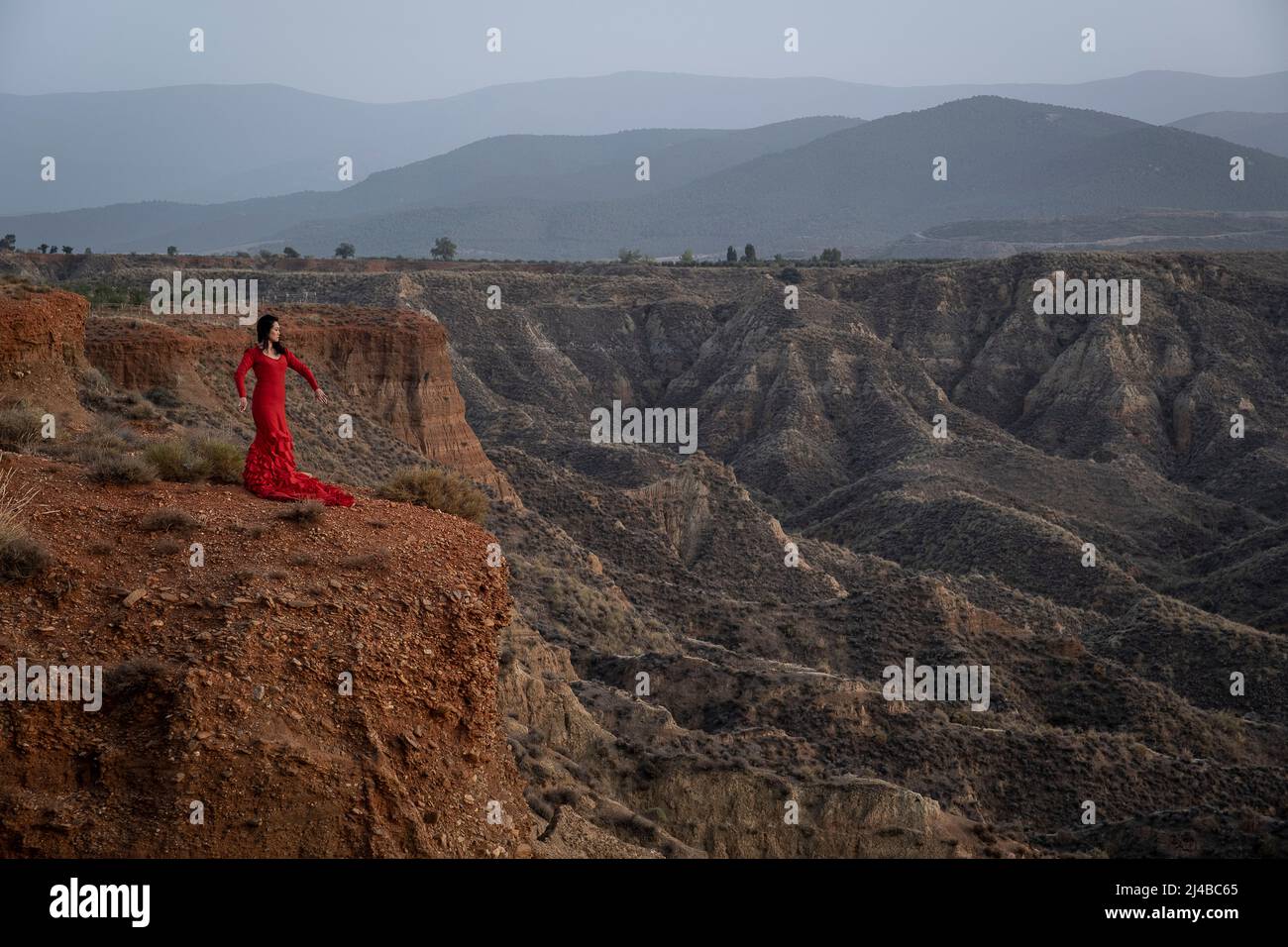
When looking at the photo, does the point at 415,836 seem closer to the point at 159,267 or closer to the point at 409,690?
the point at 409,690

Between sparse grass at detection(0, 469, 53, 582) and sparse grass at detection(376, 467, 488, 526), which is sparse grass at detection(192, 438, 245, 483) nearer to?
sparse grass at detection(376, 467, 488, 526)

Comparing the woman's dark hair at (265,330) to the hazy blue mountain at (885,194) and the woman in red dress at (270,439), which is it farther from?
the hazy blue mountain at (885,194)

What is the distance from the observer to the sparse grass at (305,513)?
1101 cm

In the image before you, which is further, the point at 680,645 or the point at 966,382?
the point at 966,382

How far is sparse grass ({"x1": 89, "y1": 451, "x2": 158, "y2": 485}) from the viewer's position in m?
11.3

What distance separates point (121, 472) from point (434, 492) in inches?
138

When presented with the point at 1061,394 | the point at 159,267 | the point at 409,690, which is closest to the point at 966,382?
the point at 1061,394

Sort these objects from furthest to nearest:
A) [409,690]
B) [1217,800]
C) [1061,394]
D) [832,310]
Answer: [832,310] → [1061,394] → [1217,800] → [409,690]

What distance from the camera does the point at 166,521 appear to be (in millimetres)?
10461

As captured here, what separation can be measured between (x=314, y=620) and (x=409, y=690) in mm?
809

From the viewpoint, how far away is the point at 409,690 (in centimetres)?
988

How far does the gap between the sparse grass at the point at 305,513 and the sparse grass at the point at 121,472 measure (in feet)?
4.06

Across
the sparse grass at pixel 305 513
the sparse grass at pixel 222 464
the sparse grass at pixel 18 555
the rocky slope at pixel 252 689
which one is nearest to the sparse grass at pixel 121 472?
the rocky slope at pixel 252 689

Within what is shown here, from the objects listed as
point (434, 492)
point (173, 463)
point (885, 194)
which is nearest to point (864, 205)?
point (885, 194)
